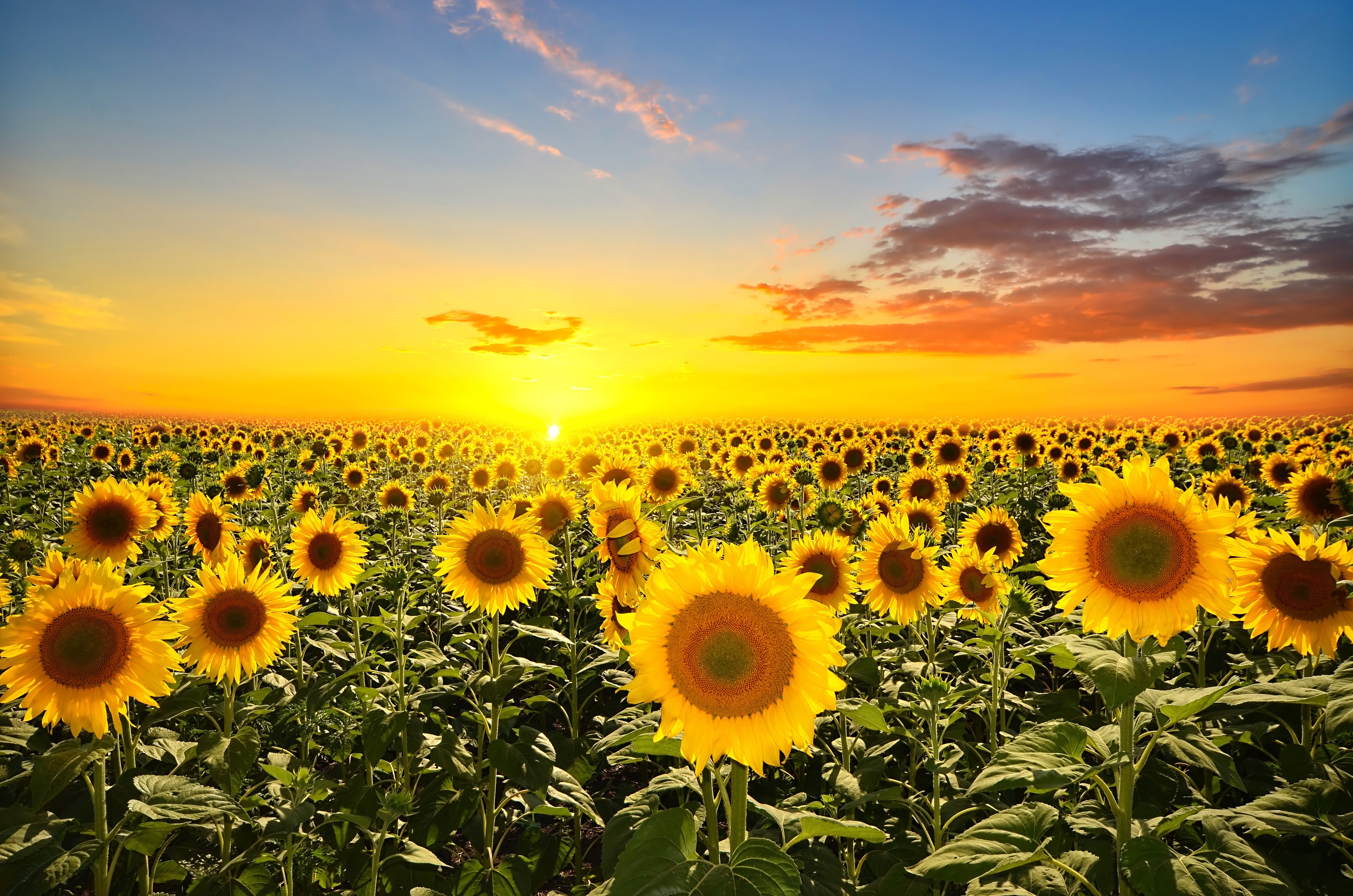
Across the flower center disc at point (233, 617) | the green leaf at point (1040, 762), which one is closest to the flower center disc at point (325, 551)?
the flower center disc at point (233, 617)

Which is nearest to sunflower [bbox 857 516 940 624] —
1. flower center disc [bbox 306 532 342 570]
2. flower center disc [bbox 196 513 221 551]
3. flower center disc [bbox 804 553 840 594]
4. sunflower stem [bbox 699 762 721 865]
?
flower center disc [bbox 804 553 840 594]

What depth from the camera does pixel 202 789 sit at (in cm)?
360

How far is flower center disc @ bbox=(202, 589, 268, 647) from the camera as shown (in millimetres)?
4758

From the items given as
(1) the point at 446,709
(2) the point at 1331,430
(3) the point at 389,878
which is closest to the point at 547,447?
(1) the point at 446,709

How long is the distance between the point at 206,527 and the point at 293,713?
379 cm

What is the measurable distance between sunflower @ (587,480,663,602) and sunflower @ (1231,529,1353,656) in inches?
127

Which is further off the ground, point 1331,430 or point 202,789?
point 1331,430

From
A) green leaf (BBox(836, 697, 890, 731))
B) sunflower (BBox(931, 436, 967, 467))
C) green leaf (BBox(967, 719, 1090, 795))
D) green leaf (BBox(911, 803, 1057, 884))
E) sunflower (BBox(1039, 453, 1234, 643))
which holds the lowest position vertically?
green leaf (BBox(911, 803, 1057, 884))

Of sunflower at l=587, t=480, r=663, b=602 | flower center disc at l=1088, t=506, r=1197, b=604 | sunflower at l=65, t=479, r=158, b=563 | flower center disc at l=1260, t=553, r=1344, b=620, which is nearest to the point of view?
flower center disc at l=1088, t=506, r=1197, b=604

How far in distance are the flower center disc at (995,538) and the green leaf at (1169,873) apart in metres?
4.48

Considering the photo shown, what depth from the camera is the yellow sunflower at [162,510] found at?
7.49 metres

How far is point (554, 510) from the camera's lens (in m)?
5.90

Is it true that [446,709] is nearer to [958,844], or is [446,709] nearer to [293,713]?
[293,713]

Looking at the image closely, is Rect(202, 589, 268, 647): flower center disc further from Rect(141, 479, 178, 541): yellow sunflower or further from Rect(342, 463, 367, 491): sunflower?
Rect(342, 463, 367, 491): sunflower
